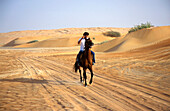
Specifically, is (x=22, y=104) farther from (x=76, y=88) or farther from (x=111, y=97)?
(x=111, y=97)

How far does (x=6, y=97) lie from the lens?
20.9 feet

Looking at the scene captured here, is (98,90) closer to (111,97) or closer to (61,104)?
(111,97)

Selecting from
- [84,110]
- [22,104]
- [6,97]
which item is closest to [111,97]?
[84,110]

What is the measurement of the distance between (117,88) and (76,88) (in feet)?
6.39

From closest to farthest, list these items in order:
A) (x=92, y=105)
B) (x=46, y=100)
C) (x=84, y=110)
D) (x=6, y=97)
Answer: (x=84, y=110) → (x=92, y=105) → (x=46, y=100) → (x=6, y=97)

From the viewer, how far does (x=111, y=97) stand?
6.36 meters

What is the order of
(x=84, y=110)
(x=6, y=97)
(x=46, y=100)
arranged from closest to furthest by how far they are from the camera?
(x=84, y=110) → (x=46, y=100) → (x=6, y=97)

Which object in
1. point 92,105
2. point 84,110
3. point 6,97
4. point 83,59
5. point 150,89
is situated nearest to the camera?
point 84,110

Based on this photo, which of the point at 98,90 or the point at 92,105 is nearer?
the point at 92,105

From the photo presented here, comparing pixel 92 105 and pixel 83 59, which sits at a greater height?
pixel 83 59

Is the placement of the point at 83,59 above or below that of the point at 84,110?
above

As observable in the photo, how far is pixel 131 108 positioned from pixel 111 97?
1.21m

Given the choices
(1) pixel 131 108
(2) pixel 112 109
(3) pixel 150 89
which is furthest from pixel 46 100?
(3) pixel 150 89

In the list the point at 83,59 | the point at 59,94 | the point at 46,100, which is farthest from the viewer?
Result: the point at 83,59
